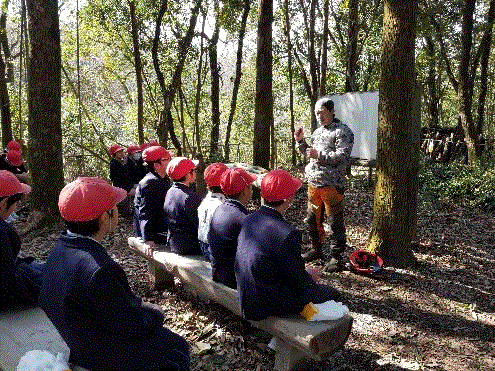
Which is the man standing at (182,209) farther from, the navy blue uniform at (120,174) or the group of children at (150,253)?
the navy blue uniform at (120,174)

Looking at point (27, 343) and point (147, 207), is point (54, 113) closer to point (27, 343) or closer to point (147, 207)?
point (147, 207)

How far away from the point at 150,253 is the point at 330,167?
2512 mm

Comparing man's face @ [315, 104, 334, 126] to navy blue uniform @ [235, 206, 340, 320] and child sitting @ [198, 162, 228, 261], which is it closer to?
child sitting @ [198, 162, 228, 261]

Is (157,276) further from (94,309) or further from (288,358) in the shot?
(94,309)

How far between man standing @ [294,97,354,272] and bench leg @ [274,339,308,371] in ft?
8.09

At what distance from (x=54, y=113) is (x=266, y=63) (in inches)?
198

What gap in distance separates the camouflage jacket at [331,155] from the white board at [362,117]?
6523 millimetres

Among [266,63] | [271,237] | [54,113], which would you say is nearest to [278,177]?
[271,237]

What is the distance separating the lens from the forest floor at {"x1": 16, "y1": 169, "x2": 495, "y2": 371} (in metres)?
3.93

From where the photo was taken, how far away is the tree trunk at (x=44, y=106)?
23.6 ft

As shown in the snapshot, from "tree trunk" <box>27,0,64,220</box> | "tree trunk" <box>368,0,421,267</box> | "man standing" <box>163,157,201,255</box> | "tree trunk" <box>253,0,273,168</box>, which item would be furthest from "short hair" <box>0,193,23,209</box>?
"tree trunk" <box>253,0,273,168</box>

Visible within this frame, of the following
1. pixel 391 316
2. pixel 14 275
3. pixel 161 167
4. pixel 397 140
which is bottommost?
pixel 391 316

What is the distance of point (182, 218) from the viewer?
4.81m

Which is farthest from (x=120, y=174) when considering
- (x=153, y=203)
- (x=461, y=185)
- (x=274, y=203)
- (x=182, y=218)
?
(x=461, y=185)
